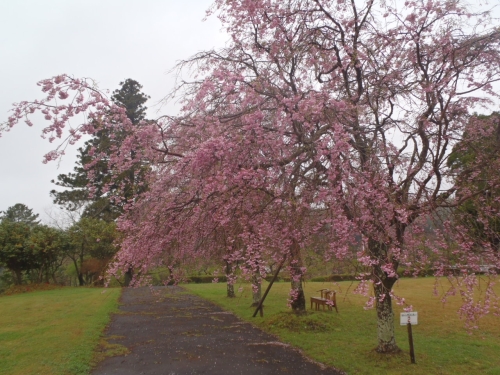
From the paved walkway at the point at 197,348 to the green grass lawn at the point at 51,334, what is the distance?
585 millimetres

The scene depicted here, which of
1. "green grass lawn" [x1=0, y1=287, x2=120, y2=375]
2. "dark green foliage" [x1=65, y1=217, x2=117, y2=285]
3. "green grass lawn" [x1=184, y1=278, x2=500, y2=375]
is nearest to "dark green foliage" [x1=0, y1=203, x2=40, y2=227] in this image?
"dark green foliage" [x1=65, y1=217, x2=117, y2=285]

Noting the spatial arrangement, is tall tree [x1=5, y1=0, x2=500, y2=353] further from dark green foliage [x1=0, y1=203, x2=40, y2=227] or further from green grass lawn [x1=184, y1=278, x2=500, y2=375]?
dark green foliage [x1=0, y1=203, x2=40, y2=227]

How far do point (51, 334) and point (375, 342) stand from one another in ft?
29.0

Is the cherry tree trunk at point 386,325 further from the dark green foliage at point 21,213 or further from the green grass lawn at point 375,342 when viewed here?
the dark green foliage at point 21,213

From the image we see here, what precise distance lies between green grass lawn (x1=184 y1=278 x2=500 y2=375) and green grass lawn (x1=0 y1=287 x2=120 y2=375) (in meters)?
4.05

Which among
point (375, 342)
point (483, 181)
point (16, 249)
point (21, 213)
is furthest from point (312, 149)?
point (21, 213)

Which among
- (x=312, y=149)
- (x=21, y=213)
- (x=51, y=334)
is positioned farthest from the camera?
(x=21, y=213)

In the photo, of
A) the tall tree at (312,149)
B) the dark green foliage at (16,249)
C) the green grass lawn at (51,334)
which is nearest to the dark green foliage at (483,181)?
the tall tree at (312,149)

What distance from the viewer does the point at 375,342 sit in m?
9.52

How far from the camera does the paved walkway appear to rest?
7727 mm

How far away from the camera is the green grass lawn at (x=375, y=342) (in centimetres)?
754

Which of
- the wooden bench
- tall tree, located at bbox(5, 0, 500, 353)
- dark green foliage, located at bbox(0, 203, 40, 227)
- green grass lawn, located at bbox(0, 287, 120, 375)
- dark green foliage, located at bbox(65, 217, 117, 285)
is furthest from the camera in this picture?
dark green foliage, located at bbox(0, 203, 40, 227)

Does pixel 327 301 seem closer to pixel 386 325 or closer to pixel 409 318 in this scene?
pixel 386 325

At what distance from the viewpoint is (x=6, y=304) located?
764 inches
